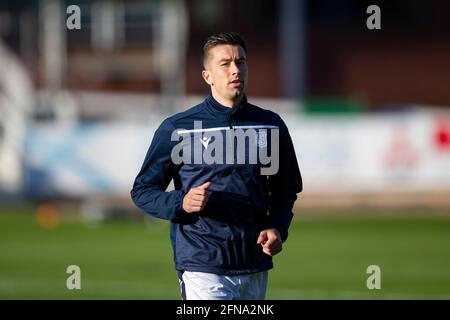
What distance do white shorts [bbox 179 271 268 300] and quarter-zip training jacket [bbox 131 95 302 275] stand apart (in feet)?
0.16

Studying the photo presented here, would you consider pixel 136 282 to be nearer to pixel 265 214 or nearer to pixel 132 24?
pixel 265 214

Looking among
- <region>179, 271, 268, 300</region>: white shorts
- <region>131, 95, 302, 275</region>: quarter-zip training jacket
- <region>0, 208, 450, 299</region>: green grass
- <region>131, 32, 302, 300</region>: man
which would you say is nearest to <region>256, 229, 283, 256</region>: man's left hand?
<region>131, 32, 302, 300</region>: man

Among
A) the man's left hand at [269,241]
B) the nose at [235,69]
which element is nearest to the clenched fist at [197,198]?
the man's left hand at [269,241]

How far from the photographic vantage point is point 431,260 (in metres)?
19.2

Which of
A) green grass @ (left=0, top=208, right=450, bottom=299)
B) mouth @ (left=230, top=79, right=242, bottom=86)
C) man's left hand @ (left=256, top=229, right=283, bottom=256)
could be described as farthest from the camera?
green grass @ (left=0, top=208, right=450, bottom=299)

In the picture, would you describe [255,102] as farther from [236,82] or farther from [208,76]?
[236,82]

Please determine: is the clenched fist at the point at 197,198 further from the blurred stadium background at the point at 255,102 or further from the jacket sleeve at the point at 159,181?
the blurred stadium background at the point at 255,102

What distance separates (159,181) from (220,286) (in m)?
0.82

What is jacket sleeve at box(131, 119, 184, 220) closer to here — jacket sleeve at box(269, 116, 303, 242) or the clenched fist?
the clenched fist

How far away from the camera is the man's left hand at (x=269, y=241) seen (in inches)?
295

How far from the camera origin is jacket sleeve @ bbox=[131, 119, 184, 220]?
7.62m

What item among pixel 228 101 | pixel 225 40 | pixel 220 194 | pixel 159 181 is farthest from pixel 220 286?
pixel 225 40

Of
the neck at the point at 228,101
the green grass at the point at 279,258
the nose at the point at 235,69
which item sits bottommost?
the green grass at the point at 279,258
